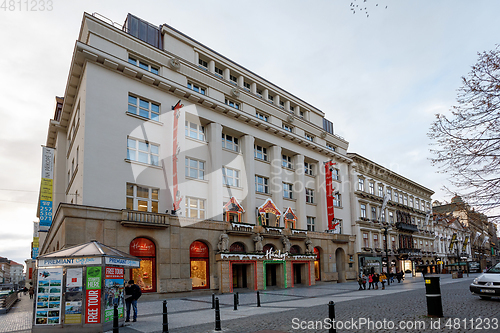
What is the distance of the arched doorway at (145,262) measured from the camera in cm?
2523

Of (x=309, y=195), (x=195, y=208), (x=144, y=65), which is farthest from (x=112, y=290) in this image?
(x=309, y=195)

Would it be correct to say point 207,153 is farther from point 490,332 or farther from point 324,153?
point 490,332

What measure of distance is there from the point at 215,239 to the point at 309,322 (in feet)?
59.9

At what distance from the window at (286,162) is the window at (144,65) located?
1734 centimetres

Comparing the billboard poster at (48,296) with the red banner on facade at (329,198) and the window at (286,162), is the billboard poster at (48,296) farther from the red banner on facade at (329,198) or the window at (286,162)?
the red banner on facade at (329,198)

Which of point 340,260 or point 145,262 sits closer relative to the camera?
point 145,262

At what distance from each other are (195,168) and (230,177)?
13.8 ft

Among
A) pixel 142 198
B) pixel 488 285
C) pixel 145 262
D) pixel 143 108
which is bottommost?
pixel 488 285

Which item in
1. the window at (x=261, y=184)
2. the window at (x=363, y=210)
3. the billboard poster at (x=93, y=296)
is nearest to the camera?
the billboard poster at (x=93, y=296)

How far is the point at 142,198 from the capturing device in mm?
26812

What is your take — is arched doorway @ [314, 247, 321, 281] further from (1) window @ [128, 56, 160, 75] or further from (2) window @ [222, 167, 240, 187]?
(1) window @ [128, 56, 160, 75]

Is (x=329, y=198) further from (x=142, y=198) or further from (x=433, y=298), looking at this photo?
(x=433, y=298)

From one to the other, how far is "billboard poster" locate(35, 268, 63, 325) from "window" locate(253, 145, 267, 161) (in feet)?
88.9

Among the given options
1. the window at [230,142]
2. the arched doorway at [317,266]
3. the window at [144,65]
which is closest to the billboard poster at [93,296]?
the window at [144,65]
